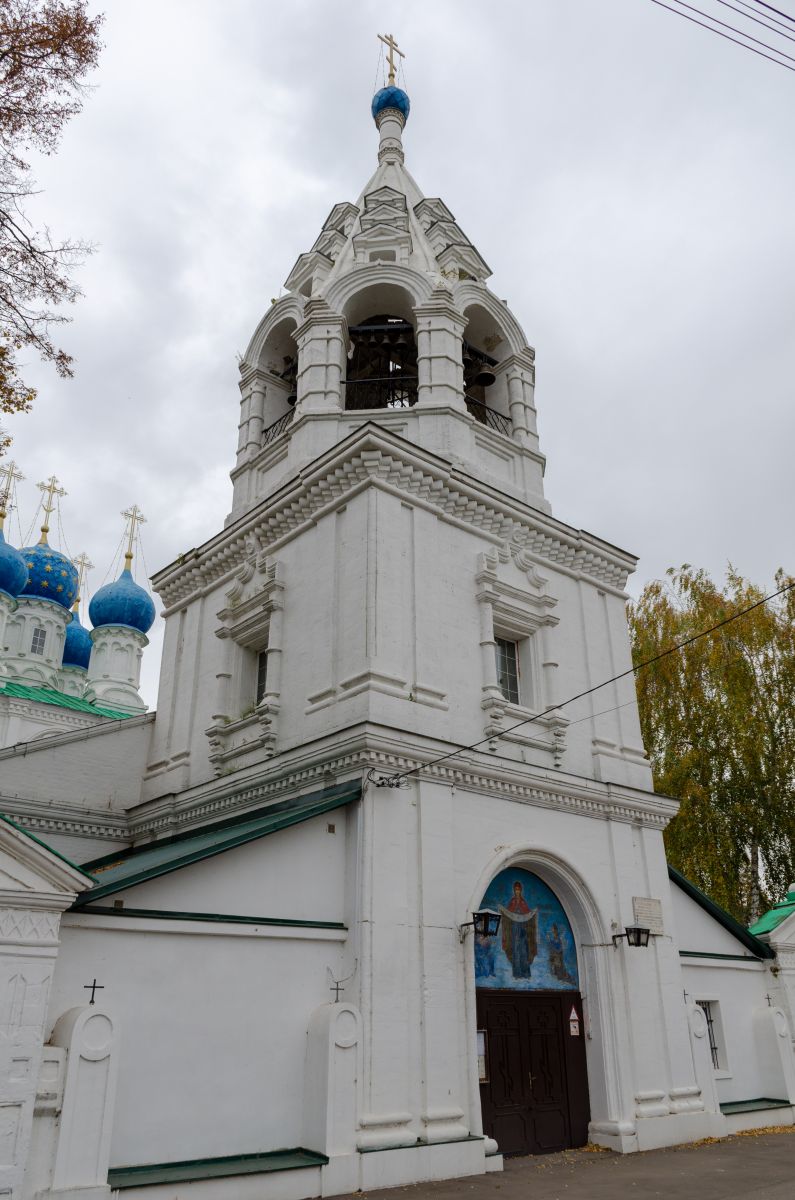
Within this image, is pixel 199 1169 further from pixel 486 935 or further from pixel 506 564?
pixel 506 564

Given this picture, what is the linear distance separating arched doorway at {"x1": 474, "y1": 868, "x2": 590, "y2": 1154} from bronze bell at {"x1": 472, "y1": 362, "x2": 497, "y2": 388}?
9148mm

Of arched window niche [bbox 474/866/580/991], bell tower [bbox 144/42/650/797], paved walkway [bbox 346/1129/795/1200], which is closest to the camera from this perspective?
paved walkway [bbox 346/1129/795/1200]

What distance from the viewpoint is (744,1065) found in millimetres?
13672

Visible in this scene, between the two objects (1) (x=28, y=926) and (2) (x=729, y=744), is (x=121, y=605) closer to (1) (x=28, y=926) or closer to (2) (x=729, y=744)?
(2) (x=729, y=744)

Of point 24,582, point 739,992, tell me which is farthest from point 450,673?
point 24,582

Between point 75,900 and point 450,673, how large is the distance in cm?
568

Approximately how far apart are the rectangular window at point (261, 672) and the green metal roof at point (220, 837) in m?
2.23

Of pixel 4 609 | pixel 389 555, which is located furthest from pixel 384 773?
pixel 4 609

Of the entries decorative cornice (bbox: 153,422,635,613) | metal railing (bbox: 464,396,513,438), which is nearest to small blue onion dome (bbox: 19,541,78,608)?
decorative cornice (bbox: 153,422,635,613)

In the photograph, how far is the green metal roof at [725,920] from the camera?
1397 cm

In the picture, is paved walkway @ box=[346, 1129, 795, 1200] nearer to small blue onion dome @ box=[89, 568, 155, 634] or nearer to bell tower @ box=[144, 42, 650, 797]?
bell tower @ box=[144, 42, 650, 797]

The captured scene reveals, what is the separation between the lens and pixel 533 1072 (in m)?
11.0

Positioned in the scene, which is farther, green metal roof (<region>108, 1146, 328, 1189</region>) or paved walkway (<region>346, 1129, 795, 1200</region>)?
paved walkway (<region>346, 1129, 795, 1200</region>)

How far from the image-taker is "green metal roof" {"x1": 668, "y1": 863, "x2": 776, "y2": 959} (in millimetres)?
13969
